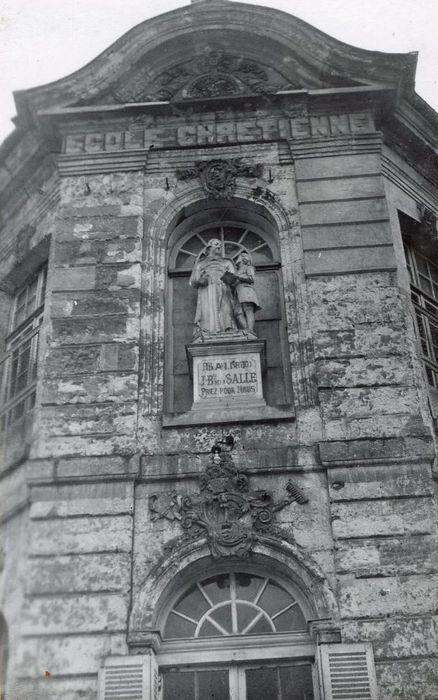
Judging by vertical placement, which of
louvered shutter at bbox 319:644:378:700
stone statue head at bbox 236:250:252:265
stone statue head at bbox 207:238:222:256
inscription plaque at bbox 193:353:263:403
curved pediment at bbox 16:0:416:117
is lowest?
louvered shutter at bbox 319:644:378:700

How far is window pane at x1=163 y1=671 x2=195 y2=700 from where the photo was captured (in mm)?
9312

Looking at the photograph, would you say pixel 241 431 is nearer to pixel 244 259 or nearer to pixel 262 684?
pixel 244 259

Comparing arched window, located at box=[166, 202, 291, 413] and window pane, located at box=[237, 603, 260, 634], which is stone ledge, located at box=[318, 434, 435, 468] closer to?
arched window, located at box=[166, 202, 291, 413]

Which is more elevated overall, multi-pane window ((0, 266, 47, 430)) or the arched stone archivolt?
multi-pane window ((0, 266, 47, 430))

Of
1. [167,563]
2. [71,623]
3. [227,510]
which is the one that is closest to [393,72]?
[227,510]

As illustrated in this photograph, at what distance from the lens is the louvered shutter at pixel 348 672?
882 cm

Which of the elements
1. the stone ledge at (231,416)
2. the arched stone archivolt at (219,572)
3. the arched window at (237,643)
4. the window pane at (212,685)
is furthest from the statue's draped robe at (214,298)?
the window pane at (212,685)

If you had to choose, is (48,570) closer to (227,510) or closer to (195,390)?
(227,510)

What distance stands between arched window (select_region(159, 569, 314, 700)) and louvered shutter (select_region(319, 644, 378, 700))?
→ 1.34ft

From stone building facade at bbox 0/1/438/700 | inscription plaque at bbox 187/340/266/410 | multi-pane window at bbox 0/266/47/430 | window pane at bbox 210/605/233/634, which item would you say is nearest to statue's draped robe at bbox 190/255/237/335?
stone building facade at bbox 0/1/438/700

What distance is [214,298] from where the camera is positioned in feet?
38.2

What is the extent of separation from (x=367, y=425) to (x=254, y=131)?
16.6 feet

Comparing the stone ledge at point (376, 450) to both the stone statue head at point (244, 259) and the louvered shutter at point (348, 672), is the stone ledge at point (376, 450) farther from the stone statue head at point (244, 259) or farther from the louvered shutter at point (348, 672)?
the stone statue head at point (244, 259)

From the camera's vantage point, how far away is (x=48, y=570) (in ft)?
31.8
